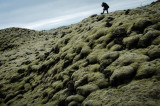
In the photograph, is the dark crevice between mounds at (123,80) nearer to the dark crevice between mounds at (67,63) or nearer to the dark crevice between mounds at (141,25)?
the dark crevice between mounds at (141,25)

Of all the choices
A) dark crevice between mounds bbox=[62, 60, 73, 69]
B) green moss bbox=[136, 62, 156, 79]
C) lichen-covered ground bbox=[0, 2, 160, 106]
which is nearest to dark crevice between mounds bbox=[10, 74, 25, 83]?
lichen-covered ground bbox=[0, 2, 160, 106]

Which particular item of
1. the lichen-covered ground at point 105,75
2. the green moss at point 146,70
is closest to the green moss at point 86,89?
the lichen-covered ground at point 105,75

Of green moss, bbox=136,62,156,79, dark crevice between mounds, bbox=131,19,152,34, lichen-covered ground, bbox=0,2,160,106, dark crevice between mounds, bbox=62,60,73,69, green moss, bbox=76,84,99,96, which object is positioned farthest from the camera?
dark crevice between mounds, bbox=62,60,73,69

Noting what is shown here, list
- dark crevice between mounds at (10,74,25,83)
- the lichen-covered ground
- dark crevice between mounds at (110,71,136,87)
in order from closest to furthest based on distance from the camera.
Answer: the lichen-covered ground
dark crevice between mounds at (110,71,136,87)
dark crevice between mounds at (10,74,25,83)

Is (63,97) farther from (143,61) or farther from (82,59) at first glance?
(143,61)

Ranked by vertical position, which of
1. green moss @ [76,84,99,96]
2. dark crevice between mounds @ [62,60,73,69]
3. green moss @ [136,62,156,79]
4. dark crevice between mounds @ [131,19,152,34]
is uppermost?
dark crevice between mounds @ [131,19,152,34]

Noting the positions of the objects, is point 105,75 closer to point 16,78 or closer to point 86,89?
point 86,89

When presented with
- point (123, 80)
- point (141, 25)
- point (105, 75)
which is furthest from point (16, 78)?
point (141, 25)

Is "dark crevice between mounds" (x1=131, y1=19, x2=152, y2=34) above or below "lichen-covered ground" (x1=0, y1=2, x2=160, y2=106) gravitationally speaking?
above

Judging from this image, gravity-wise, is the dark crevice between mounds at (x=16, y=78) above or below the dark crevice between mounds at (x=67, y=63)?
below

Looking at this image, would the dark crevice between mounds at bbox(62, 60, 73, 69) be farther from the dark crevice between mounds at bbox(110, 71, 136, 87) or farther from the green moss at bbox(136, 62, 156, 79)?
the green moss at bbox(136, 62, 156, 79)

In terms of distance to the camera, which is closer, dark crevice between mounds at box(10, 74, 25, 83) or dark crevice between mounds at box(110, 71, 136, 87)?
dark crevice between mounds at box(110, 71, 136, 87)

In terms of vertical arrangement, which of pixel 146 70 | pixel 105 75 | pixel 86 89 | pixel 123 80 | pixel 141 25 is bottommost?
pixel 86 89

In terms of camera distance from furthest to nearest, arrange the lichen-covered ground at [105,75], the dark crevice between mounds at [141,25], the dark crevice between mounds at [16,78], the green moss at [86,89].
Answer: the dark crevice between mounds at [16,78] < the dark crevice between mounds at [141,25] < the green moss at [86,89] < the lichen-covered ground at [105,75]
